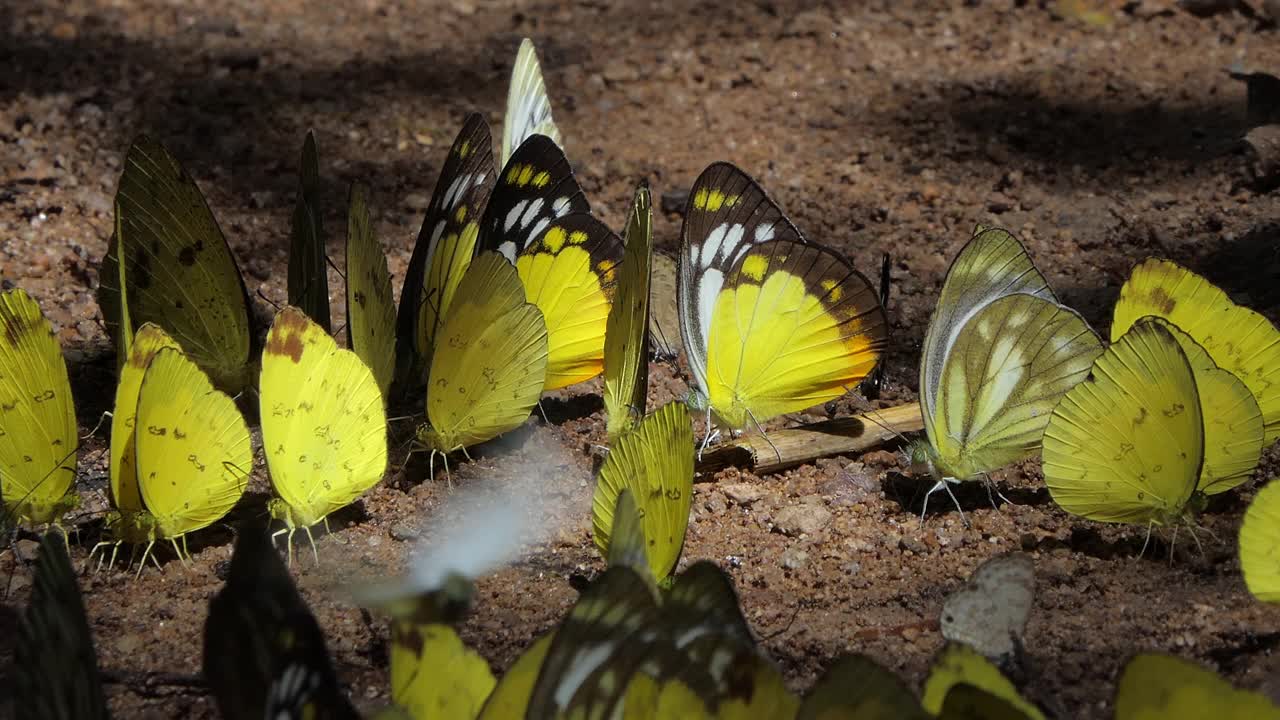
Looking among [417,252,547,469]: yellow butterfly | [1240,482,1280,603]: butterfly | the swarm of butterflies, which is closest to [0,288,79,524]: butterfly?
the swarm of butterflies

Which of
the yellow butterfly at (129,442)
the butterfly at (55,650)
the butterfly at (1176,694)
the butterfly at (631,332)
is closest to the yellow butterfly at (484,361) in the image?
the butterfly at (631,332)

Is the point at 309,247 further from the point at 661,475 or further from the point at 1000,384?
the point at 1000,384

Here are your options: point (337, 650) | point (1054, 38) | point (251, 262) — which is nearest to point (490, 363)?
point (337, 650)

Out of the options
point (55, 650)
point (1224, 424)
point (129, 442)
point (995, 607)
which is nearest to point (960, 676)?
point (995, 607)

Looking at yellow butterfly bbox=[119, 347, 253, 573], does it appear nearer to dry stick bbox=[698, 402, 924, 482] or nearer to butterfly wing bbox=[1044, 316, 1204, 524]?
dry stick bbox=[698, 402, 924, 482]

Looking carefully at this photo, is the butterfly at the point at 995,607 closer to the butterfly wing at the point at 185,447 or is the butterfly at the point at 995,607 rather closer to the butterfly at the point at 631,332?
the butterfly at the point at 631,332
